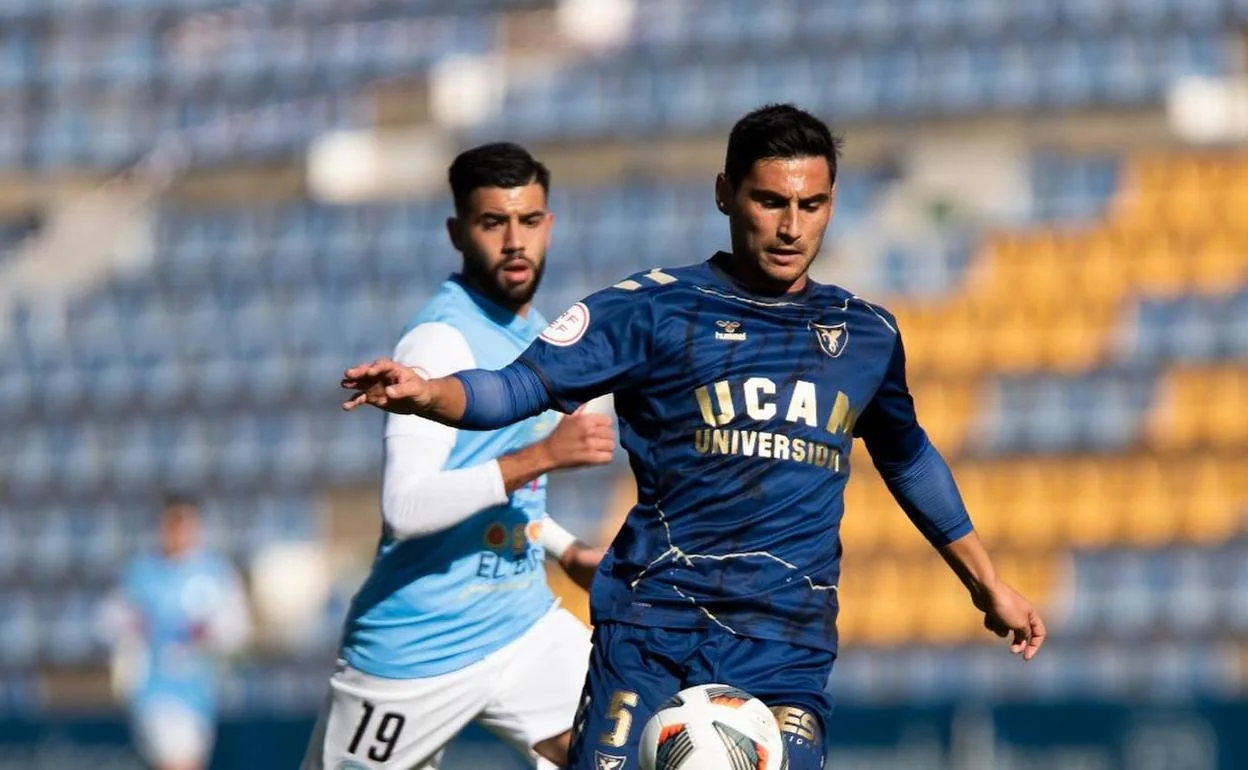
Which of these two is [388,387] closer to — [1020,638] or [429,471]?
[429,471]

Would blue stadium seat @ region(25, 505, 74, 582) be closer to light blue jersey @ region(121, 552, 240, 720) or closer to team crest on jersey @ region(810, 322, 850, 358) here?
light blue jersey @ region(121, 552, 240, 720)

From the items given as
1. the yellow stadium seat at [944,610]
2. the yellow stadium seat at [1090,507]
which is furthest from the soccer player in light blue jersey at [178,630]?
the yellow stadium seat at [1090,507]

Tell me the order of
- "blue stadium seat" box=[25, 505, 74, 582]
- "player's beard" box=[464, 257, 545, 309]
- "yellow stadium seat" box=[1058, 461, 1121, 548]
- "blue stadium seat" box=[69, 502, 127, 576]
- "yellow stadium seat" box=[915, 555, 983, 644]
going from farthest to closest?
1. "blue stadium seat" box=[25, 505, 74, 582]
2. "blue stadium seat" box=[69, 502, 127, 576]
3. "yellow stadium seat" box=[1058, 461, 1121, 548]
4. "yellow stadium seat" box=[915, 555, 983, 644]
5. "player's beard" box=[464, 257, 545, 309]

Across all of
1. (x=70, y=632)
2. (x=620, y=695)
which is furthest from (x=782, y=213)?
(x=70, y=632)

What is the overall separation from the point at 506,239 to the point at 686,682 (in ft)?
6.09

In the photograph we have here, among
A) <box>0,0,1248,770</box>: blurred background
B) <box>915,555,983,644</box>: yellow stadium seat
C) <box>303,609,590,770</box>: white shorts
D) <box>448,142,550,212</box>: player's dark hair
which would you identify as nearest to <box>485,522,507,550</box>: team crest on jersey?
<box>303,609,590,770</box>: white shorts

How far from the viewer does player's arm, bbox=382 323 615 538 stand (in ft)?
18.1

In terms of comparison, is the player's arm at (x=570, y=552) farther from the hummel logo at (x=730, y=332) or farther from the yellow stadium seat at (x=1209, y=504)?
the yellow stadium seat at (x=1209, y=504)

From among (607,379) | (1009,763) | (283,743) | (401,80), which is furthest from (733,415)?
(401,80)

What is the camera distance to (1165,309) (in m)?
16.5

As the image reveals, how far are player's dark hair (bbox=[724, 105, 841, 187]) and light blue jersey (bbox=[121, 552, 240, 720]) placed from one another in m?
9.59

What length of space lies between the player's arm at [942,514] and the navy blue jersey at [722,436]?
0.33 metres

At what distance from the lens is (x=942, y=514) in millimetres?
5363

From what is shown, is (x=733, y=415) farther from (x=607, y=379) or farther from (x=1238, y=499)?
(x=1238, y=499)
